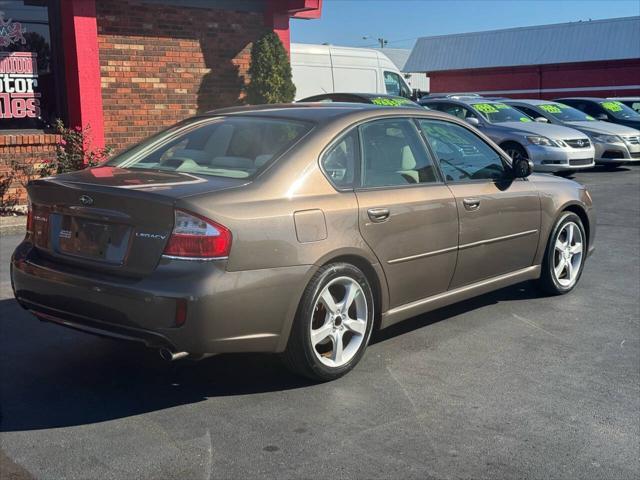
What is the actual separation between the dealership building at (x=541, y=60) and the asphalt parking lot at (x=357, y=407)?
29076 millimetres

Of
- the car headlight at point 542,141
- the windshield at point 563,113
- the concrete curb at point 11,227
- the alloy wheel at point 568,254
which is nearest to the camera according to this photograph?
the alloy wheel at point 568,254

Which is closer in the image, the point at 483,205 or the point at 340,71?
the point at 483,205

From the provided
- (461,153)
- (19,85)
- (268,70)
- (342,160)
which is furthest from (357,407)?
(268,70)

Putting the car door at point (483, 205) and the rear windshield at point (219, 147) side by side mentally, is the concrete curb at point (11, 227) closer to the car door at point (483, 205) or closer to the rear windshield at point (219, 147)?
the rear windshield at point (219, 147)

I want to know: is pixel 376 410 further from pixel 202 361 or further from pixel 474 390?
pixel 202 361

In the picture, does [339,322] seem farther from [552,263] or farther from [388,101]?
[388,101]

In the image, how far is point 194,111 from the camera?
1332 cm

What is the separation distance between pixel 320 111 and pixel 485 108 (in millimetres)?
11139

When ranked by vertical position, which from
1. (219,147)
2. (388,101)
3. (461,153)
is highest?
(388,101)

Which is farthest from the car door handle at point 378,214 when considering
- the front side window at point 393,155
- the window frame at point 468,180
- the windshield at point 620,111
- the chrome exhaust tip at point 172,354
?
the windshield at point 620,111

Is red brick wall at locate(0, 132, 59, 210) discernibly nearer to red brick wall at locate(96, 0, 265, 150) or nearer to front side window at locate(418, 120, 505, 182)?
red brick wall at locate(96, 0, 265, 150)

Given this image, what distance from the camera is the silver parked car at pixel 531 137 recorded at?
14055mm

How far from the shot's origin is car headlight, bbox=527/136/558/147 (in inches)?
558

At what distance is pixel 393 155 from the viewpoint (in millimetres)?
5078
